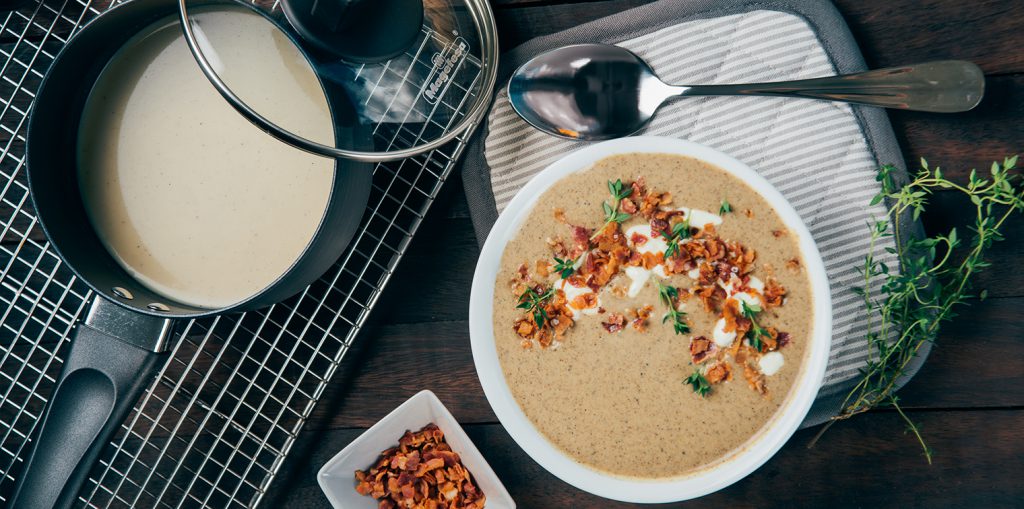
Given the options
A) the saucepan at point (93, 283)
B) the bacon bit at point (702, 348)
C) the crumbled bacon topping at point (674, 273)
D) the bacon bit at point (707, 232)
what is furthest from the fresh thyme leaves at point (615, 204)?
the saucepan at point (93, 283)

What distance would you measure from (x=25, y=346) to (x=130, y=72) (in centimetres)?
65

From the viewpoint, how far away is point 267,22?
844mm

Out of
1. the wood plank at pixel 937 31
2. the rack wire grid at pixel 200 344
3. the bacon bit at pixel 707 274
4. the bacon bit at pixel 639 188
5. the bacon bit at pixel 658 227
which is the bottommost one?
the rack wire grid at pixel 200 344

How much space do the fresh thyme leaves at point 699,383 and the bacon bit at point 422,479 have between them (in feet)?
1.38

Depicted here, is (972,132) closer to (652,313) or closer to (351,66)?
(652,313)

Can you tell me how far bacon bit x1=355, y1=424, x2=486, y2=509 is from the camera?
1193 mm

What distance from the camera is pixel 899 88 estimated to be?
3.85 feet

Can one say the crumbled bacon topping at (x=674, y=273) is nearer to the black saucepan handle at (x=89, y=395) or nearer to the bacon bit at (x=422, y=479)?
the bacon bit at (x=422, y=479)

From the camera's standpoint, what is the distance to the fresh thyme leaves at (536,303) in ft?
3.52

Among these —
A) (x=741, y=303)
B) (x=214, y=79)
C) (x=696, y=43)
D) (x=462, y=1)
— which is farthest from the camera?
(x=696, y=43)

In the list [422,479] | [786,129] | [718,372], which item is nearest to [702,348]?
[718,372]

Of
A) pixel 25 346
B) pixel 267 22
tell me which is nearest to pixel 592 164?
pixel 267 22

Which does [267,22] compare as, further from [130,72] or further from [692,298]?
[692,298]

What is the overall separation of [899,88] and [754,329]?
0.50 m
